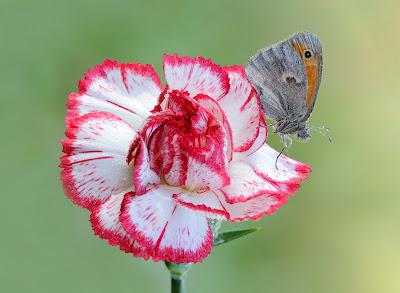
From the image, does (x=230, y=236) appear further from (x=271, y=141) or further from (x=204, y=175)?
(x=271, y=141)

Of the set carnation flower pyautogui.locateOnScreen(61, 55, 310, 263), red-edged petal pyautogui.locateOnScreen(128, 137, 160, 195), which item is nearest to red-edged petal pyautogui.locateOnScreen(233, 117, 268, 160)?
carnation flower pyautogui.locateOnScreen(61, 55, 310, 263)

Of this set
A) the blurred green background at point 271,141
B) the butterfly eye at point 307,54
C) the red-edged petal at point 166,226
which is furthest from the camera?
the blurred green background at point 271,141

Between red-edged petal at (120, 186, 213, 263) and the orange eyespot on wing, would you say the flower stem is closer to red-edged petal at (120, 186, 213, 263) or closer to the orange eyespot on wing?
red-edged petal at (120, 186, 213, 263)

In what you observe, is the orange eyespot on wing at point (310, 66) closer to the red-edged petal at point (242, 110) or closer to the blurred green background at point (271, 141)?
the red-edged petal at point (242, 110)

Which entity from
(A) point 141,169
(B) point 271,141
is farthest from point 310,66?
(B) point 271,141

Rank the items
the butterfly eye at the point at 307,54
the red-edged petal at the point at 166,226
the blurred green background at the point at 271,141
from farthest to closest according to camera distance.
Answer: the blurred green background at the point at 271,141 < the butterfly eye at the point at 307,54 < the red-edged petal at the point at 166,226

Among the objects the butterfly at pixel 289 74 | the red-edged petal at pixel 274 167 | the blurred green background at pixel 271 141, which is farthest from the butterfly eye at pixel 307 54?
the blurred green background at pixel 271 141

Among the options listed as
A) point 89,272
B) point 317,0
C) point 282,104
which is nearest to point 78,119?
point 282,104
